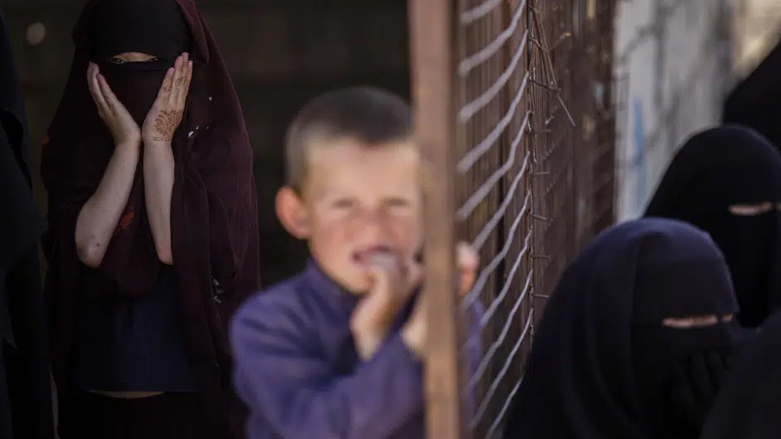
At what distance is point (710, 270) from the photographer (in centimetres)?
248

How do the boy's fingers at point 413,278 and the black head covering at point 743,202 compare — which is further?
the black head covering at point 743,202

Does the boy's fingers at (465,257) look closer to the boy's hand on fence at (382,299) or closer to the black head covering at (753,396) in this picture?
the boy's hand on fence at (382,299)

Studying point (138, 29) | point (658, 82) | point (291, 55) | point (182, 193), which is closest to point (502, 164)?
point (182, 193)

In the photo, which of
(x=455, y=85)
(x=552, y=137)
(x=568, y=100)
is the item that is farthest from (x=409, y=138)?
(x=568, y=100)

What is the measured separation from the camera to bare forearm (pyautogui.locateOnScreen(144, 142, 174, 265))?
84.6 inches

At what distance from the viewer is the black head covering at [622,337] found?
2.36m

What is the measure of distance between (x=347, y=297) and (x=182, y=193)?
638 millimetres

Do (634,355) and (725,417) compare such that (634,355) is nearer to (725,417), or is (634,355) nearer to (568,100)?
(725,417)

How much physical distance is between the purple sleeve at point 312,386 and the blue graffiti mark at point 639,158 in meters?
4.31

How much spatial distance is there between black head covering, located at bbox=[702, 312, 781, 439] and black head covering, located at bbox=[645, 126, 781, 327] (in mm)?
1315

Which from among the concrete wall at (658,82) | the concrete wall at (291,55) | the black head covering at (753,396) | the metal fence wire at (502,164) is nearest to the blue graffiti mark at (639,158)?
the concrete wall at (658,82)

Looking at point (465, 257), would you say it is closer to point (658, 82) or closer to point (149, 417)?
point (149, 417)

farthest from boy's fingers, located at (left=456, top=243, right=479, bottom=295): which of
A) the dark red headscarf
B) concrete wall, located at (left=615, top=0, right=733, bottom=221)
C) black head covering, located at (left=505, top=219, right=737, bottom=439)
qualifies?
concrete wall, located at (left=615, top=0, right=733, bottom=221)

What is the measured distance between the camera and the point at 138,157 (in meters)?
2.16
